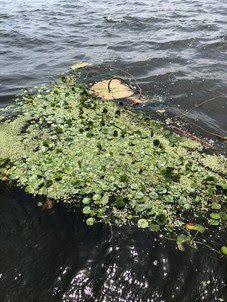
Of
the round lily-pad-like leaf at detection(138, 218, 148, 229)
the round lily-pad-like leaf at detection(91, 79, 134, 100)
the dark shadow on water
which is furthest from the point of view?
the round lily-pad-like leaf at detection(91, 79, 134, 100)

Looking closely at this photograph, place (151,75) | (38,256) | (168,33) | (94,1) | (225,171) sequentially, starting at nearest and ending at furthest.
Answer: (38,256)
(225,171)
(151,75)
(168,33)
(94,1)

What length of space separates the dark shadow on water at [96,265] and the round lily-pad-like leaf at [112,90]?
2.61m

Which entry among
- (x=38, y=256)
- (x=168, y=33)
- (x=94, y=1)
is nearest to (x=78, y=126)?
(x=38, y=256)

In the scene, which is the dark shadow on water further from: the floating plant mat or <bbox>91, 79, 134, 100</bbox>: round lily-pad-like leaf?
<bbox>91, 79, 134, 100</bbox>: round lily-pad-like leaf

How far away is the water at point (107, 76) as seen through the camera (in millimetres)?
2131

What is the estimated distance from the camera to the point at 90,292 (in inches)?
82.0

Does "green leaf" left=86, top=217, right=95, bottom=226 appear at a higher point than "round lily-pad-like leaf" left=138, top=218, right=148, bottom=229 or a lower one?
lower

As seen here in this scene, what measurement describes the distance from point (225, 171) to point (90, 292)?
6.45 feet

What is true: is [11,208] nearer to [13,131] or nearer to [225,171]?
[13,131]

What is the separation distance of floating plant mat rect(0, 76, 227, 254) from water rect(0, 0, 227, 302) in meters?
0.20

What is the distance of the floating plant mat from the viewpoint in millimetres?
2611

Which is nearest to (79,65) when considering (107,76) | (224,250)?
(107,76)

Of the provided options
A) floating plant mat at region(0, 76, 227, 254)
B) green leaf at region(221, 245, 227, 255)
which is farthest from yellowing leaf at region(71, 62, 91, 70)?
green leaf at region(221, 245, 227, 255)

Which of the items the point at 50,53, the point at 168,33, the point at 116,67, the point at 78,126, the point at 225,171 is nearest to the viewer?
the point at 225,171
